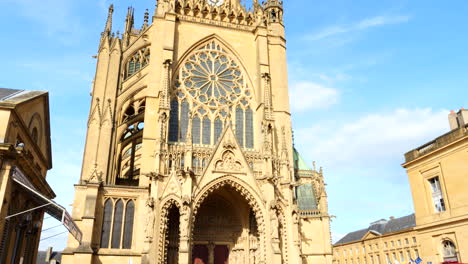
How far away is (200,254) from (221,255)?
1.37 meters

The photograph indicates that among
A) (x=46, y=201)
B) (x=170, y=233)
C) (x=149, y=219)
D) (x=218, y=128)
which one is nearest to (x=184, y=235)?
(x=149, y=219)

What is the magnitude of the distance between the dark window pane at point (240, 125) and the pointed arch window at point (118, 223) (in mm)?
8510

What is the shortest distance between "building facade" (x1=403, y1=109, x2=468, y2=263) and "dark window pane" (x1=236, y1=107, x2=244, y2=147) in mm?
11227

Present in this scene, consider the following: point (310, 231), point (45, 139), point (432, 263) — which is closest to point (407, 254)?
point (310, 231)

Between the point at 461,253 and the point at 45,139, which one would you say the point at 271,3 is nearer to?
the point at 45,139

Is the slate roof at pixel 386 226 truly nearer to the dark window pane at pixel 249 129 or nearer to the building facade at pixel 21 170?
the dark window pane at pixel 249 129

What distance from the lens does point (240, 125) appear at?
27.5 m

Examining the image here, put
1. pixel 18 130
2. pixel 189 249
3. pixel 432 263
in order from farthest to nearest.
Result: pixel 189 249 → pixel 432 263 → pixel 18 130

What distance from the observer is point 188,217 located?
20953 mm

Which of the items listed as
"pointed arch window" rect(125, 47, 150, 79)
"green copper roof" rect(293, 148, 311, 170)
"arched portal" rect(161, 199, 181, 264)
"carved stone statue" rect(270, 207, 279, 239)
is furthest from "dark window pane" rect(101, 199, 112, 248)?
"green copper roof" rect(293, 148, 311, 170)

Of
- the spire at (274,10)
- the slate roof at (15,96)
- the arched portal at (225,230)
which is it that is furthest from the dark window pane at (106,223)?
the spire at (274,10)

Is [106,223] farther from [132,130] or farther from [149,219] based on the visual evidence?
[132,130]

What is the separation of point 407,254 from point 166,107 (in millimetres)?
38056

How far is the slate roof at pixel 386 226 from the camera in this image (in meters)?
52.0
